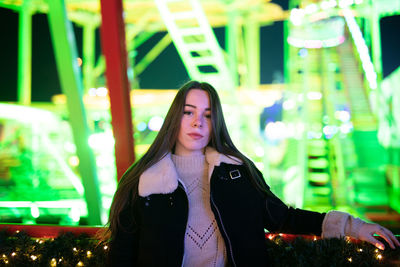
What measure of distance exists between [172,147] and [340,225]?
904 millimetres

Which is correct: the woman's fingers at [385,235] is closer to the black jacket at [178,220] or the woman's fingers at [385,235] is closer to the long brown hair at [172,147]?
the black jacket at [178,220]

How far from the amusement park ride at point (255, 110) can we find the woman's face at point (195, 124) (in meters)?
1.87

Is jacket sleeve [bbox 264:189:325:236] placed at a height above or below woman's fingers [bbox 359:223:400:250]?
above

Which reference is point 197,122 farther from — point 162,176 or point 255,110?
point 255,110

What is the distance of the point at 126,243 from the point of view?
1.42m

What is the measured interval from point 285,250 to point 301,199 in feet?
7.66

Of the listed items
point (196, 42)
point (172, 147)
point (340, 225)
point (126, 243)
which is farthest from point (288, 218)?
point (196, 42)

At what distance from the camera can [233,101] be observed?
12.5 ft

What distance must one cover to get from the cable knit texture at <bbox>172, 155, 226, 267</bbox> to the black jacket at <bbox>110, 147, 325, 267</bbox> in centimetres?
6

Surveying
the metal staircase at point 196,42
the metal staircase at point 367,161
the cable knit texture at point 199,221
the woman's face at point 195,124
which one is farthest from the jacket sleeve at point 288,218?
the metal staircase at point 367,161

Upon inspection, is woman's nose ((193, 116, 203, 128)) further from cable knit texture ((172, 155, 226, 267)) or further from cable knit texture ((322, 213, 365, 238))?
cable knit texture ((322, 213, 365, 238))

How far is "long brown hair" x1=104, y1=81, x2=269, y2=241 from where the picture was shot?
59.7 inches

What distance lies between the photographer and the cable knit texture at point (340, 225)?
1.45 m

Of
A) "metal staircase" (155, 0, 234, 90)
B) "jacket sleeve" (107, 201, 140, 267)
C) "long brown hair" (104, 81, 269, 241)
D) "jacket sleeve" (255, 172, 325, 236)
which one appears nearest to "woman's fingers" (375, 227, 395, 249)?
"jacket sleeve" (255, 172, 325, 236)
